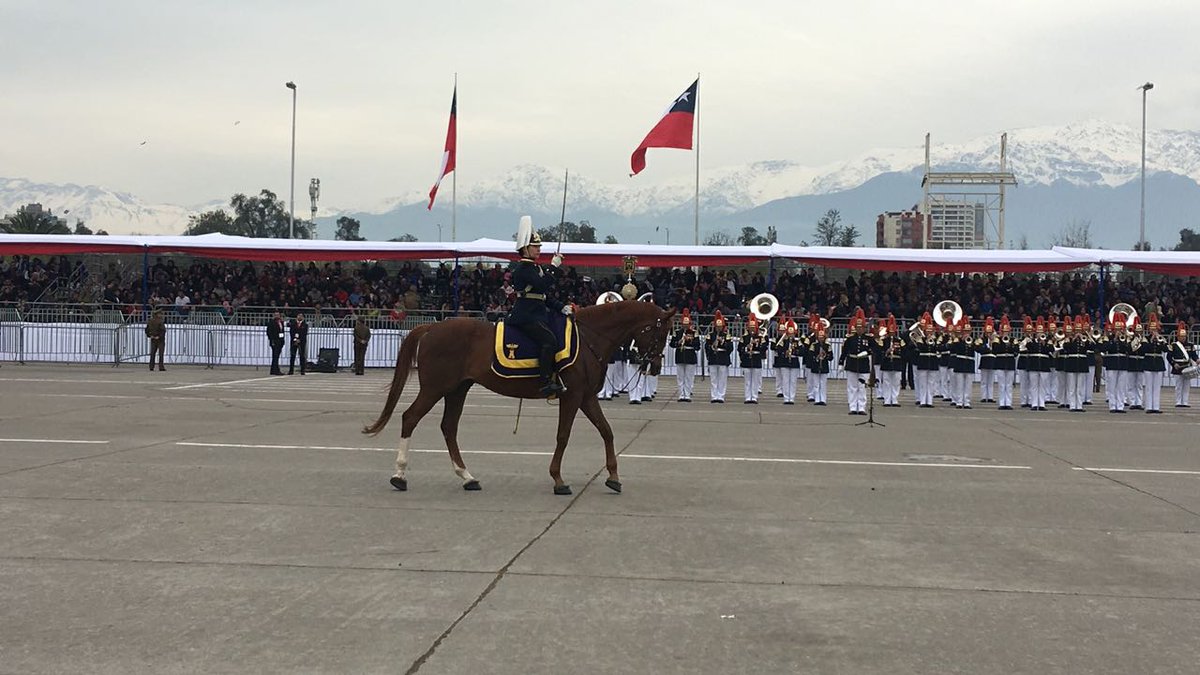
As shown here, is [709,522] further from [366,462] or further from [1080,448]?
[1080,448]

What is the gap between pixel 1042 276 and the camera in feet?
122

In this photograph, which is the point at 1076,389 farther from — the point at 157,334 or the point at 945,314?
the point at 157,334

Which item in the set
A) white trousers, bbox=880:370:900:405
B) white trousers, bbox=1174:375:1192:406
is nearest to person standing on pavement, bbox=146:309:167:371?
white trousers, bbox=880:370:900:405

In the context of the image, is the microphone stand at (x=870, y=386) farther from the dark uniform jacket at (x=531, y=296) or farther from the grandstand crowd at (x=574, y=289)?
the grandstand crowd at (x=574, y=289)

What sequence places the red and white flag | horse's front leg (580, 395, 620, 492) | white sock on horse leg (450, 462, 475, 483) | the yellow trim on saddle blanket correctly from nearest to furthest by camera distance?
horse's front leg (580, 395, 620, 492) < white sock on horse leg (450, 462, 475, 483) < the yellow trim on saddle blanket < the red and white flag

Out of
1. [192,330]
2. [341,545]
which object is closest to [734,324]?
[192,330]

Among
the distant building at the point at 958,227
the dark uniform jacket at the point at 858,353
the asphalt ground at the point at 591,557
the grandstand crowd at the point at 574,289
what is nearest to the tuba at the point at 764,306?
the dark uniform jacket at the point at 858,353

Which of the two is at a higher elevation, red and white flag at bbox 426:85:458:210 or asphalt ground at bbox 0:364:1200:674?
red and white flag at bbox 426:85:458:210

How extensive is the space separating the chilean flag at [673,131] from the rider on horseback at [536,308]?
19287 millimetres

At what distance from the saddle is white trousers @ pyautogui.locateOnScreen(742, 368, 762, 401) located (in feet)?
40.4

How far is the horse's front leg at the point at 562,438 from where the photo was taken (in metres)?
9.68

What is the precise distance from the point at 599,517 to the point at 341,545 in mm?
2145

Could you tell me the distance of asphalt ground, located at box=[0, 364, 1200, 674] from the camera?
513 centimetres

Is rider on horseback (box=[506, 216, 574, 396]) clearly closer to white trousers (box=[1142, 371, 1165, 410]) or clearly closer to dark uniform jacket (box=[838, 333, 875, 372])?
dark uniform jacket (box=[838, 333, 875, 372])
